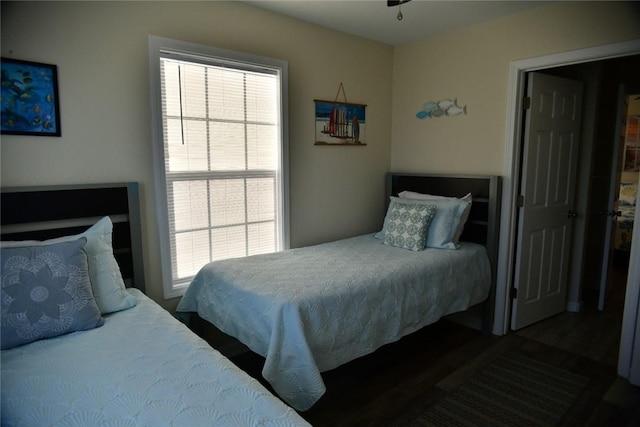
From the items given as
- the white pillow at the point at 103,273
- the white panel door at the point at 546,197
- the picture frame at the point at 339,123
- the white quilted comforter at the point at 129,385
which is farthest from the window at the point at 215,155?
the white panel door at the point at 546,197

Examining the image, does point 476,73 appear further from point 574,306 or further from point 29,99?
point 29,99

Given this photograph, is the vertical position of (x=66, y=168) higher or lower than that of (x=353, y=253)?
higher

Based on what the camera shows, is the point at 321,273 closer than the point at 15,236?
No

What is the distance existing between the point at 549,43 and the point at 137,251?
310 cm

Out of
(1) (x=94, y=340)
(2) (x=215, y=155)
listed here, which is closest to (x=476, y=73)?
(2) (x=215, y=155)

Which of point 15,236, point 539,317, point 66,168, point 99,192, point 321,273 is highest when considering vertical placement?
point 66,168

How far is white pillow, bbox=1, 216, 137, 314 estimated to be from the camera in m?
1.86

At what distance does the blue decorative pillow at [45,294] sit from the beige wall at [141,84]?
0.56m

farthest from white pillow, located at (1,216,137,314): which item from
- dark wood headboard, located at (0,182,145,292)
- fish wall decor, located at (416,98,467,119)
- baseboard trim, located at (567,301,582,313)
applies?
baseboard trim, located at (567,301,582,313)

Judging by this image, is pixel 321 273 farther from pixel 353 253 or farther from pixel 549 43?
pixel 549 43

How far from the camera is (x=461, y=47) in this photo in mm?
3270

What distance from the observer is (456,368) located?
105 inches

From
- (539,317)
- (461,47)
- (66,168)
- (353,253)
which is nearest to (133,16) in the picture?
(66,168)

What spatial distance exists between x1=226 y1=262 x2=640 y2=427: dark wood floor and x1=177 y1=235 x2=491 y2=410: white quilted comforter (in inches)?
13.2
